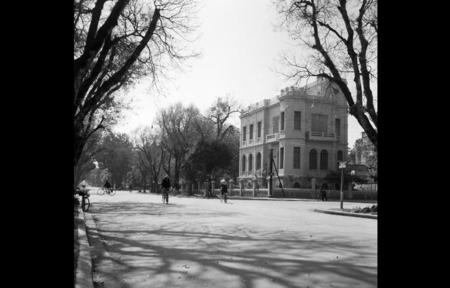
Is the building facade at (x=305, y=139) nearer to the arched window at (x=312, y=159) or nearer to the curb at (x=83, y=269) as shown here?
the arched window at (x=312, y=159)

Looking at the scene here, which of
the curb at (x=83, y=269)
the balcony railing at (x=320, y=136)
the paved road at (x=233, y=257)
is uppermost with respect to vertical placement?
the balcony railing at (x=320, y=136)

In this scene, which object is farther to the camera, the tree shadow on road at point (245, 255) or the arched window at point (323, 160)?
the arched window at point (323, 160)

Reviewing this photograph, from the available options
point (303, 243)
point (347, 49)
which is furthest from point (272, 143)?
point (303, 243)

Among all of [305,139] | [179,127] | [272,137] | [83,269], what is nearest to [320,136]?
[305,139]

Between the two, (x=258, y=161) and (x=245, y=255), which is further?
(x=258, y=161)

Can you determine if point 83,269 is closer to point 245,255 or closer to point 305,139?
point 245,255

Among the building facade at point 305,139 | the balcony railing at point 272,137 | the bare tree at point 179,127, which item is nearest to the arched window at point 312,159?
the building facade at point 305,139

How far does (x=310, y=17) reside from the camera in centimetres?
2169

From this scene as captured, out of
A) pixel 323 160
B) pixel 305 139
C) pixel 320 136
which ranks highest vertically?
pixel 320 136

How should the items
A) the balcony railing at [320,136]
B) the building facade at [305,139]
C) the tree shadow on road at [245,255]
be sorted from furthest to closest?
the balcony railing at [320,136], the building facade at [305,139], the tree shadow on road at [245,255]

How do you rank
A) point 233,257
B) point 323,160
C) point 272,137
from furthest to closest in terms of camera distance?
point 272,137 → point 323,160 → point 233,257

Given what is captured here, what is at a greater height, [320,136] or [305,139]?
[320,136]
